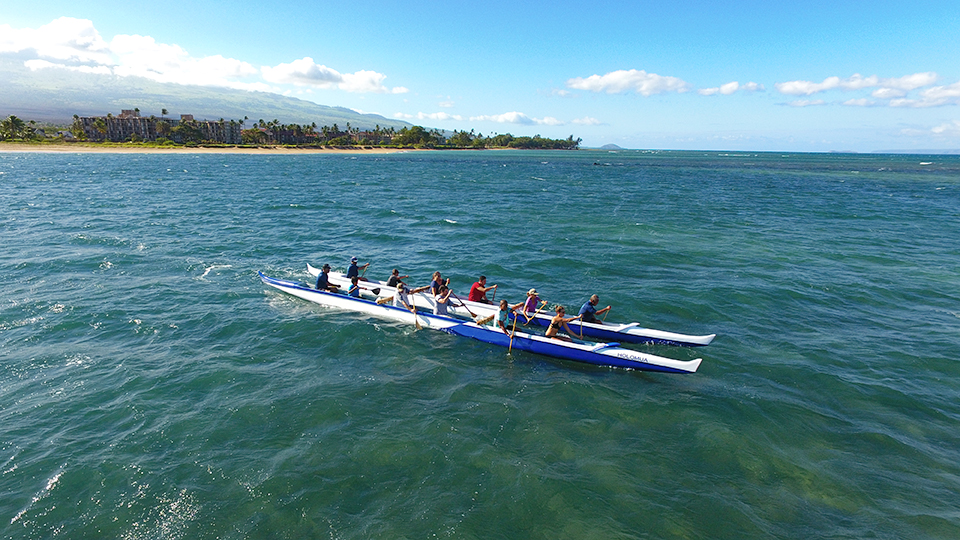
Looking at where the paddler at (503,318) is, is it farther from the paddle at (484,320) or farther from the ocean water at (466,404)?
the ocean water at (466,404)

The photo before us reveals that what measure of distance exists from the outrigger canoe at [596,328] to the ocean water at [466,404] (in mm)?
650

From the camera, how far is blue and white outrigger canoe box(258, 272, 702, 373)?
14.2 m

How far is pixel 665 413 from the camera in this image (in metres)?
12.4

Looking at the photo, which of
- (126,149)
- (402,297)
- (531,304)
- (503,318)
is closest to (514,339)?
(503,318)

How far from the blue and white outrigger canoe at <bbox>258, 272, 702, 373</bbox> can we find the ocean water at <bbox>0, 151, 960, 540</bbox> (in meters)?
0.41

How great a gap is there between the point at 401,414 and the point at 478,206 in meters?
36.0

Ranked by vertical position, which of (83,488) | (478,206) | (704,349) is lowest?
(83,488)

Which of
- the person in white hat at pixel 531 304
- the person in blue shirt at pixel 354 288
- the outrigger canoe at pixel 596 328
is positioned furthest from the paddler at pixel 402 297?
the person in white hat at pixel 531 304

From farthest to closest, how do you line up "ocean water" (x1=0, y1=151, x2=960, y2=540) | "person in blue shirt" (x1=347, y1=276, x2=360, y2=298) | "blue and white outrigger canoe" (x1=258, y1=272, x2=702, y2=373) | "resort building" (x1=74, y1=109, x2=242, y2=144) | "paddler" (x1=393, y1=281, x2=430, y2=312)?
"resort building" (x1=74, y1=109, x2=242, y2=144) → "person in blue shirt" (x1=347, y1=276, x2=360, y2=298) → "paddler" (x1=393, y1=281, x2=430, y2=312) → "blue and white outrigger canoe" (x1=258, y1=272, x2=702, y2=373) → "ocean water" (x1=0, y1=151, x2=960, y2=540)

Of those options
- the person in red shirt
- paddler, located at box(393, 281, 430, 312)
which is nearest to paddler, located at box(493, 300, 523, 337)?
the person in red shirt

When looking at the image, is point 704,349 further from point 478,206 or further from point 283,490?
point 478,206

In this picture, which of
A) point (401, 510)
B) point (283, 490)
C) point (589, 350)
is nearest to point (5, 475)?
point (283, 490)

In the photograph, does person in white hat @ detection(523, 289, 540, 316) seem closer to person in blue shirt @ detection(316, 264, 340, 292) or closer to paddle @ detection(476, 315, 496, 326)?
paddle @ detection(476, 315, 496, 326)

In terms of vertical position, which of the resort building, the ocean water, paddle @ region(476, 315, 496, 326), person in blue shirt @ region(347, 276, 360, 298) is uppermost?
the resort building
